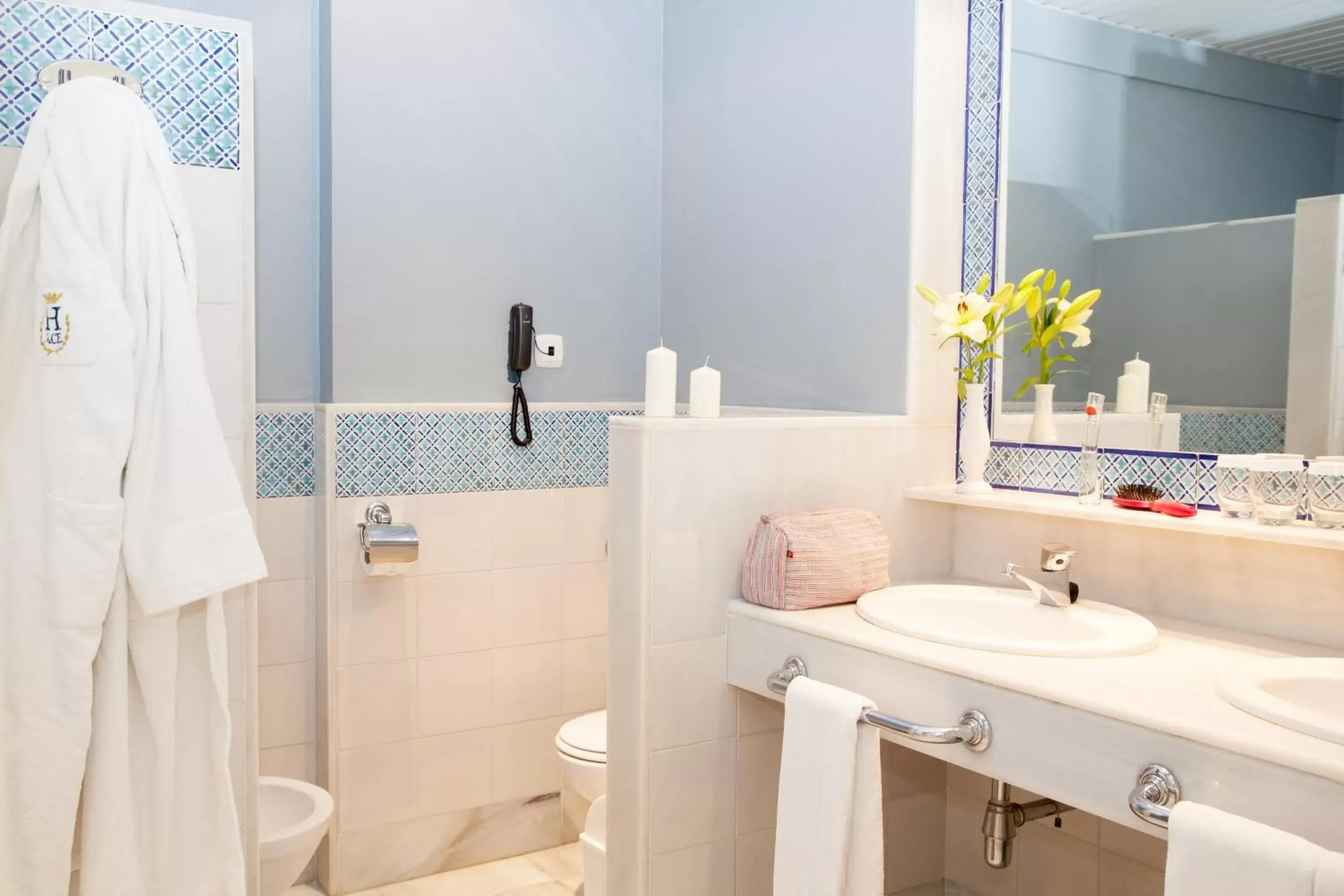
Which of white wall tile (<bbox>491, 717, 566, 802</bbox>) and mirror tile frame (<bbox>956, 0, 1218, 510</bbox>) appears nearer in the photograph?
mirror tile frame (<bbox>956, 0, 1218, 510</bbox>)

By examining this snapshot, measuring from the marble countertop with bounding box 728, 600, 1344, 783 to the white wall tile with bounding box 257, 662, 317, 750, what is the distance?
4.47ft

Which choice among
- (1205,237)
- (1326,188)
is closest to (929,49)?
Answer: (1205,237)

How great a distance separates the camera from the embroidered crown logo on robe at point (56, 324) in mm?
1893

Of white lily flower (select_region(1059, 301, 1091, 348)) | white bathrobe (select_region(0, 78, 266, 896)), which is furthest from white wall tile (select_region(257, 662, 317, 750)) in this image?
white lily flower (select_region(1059, 301, 1091, 348))

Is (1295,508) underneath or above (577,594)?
above

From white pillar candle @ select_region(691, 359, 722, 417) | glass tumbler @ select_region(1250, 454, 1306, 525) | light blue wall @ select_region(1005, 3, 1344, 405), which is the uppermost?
light blue wall @ select_region(1005, 3, 1344, 405)

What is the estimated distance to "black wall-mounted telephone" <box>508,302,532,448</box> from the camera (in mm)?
3023

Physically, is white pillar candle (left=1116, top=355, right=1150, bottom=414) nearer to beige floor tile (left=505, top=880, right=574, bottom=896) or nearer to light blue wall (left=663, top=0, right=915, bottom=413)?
light blue wall (left=663, top=0, right=915, bottom=413)

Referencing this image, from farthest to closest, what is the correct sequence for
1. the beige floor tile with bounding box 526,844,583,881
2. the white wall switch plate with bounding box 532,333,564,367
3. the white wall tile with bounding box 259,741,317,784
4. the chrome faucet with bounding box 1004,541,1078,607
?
the white wall switch plate with bounding box 532,333,564,367 → the beige floor tile with bounding box 526,844,583,881 → the white wall tile with bounding box 259,741,317,784 → the chrome faucet with bounding box 1004,541,1078,607

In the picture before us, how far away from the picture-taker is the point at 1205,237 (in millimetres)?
2119

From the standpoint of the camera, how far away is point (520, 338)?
302 centimetres

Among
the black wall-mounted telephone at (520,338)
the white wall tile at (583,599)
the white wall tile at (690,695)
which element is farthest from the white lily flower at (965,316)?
the white wall tile at (583,599)

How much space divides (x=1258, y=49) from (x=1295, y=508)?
0.87 m

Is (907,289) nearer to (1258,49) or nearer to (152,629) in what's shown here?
(1258,49)
